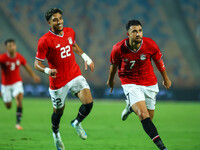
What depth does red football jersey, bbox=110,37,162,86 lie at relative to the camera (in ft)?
21.5

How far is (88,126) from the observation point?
11117 millimetres

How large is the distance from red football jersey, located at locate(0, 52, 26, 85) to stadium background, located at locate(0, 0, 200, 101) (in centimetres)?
1198

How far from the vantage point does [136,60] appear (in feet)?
21.7

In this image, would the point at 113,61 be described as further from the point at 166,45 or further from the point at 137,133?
the point at 166,45

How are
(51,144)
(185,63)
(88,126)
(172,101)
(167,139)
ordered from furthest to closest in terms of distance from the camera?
(185,63) → (172,101) → (88,126) → (167,139) → (51,144)

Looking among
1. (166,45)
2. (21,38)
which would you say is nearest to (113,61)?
(166,45)

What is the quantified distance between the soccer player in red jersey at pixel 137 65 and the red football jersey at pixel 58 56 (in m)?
0.80

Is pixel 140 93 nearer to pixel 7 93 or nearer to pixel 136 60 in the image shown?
pixel 136 60

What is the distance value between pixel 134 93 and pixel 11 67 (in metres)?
6.36

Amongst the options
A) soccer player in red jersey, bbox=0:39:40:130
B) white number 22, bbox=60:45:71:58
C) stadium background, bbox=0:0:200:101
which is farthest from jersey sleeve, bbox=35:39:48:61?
stadium background, bbox=0:0:200:101

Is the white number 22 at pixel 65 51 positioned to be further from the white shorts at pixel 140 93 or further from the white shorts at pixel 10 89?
the white shorts at pixel 10 89

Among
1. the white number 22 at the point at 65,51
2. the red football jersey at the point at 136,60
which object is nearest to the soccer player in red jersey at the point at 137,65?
the red football jersey at the point at 136,60

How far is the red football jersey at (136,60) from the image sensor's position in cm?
656

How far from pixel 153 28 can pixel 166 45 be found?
141 cm
